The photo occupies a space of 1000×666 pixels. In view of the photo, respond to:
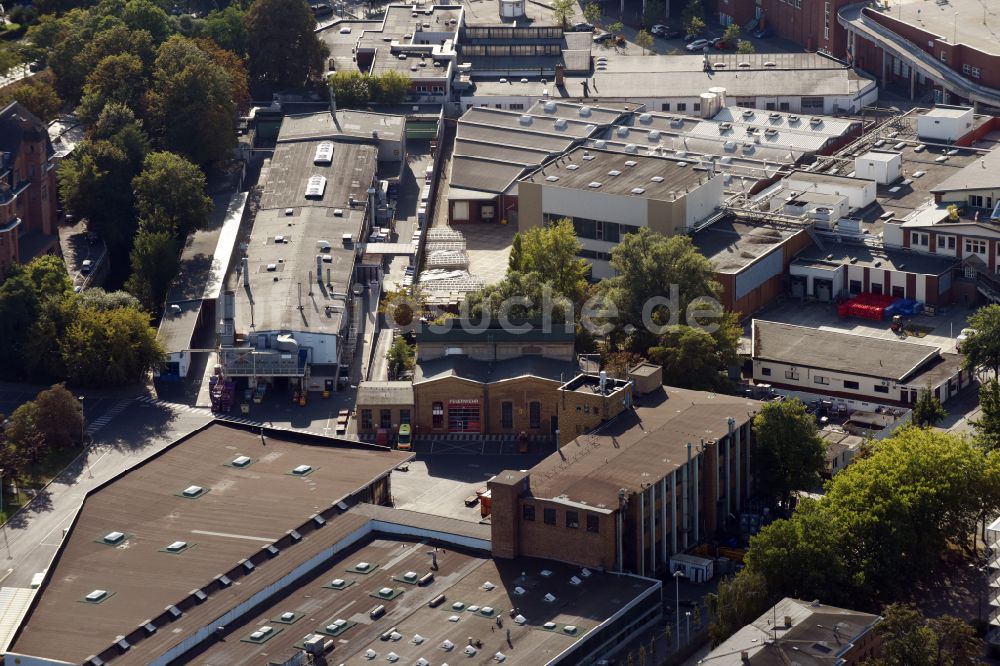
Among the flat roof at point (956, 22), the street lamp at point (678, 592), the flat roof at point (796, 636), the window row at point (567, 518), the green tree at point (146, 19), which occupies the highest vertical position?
the green tree at point (146, 19)

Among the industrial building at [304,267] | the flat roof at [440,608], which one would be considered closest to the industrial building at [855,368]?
the industrial building at [304,267]

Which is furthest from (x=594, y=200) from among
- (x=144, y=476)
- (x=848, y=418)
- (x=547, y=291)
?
(x=144, y=476)

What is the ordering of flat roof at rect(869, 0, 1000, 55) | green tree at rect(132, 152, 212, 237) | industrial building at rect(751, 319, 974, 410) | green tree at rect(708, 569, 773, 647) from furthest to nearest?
flat roof at rect(869, 0, 1000, 55), green tree at rect(132, 152, 212, 237), industrial building at rect(751, 319, 974, 410), green tree at rect(708, 569, 773, 647)

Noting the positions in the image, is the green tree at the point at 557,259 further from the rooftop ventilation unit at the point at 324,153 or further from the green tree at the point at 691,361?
the rooftop ventilation unit at the point at 324,153

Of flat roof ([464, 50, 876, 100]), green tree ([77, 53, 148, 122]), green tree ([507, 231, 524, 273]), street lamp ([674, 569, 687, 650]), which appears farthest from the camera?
flat roof ([464, 50, 876, 100])

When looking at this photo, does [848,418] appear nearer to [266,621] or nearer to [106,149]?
[266,621]

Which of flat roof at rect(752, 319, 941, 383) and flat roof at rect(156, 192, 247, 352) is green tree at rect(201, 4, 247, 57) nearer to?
flat roof at rect(156, 192, 247, 352)

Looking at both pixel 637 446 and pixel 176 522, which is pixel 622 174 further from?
pixel 176 522

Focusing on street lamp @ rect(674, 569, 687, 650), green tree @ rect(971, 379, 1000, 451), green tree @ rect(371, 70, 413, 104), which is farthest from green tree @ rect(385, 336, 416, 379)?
green tree @ rect(371, 70, 413, 104)
